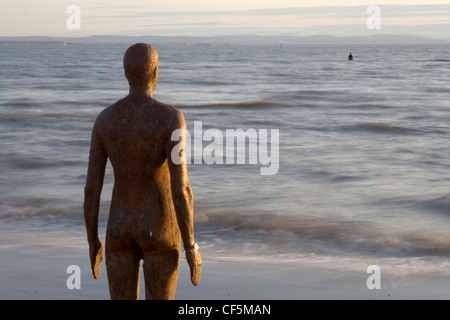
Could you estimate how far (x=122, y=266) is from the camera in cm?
416

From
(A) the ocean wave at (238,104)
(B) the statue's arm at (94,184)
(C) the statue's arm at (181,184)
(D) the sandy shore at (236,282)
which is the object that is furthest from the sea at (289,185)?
(C) the statue's arm at (181,184)

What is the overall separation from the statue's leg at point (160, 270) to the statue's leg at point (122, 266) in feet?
0.29

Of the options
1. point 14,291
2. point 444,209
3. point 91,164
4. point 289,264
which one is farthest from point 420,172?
point 91,164

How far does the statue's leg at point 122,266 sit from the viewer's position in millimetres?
4145

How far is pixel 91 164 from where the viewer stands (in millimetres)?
4176

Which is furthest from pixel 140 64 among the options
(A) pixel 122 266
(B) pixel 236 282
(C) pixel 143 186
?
(B) pixel 236 282

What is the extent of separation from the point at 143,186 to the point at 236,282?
346cm

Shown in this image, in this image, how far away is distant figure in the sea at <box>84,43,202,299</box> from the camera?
3.98 meters

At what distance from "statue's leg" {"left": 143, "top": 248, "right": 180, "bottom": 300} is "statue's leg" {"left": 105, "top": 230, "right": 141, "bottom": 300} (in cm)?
9

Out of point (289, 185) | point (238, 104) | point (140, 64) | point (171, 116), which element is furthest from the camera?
point (238, 104)

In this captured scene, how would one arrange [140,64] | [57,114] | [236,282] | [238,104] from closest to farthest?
[140,64] < [236,282] < [57,114] < [238,104]

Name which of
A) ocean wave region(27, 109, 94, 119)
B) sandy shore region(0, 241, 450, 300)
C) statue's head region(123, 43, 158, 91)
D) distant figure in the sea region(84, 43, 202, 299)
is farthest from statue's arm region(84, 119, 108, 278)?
ocean wave region(27, 109, 94, 119)

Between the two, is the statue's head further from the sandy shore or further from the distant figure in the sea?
the sandy shore

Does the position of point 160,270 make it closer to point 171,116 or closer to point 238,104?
point 171,116
